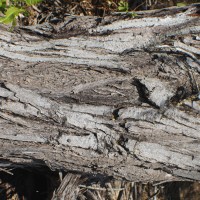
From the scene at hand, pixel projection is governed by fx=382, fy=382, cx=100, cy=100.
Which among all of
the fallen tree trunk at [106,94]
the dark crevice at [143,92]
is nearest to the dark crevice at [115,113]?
the fallen tree trunk at [106,94]

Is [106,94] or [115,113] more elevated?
[106,94]

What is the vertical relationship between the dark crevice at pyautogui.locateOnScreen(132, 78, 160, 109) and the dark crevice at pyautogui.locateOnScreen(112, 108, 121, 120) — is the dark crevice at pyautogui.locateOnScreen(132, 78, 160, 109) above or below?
above

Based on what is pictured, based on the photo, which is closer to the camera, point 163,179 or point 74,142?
point 74,142

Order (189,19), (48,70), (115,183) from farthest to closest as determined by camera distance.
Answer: (115,183) < (189,19) < (48,70)

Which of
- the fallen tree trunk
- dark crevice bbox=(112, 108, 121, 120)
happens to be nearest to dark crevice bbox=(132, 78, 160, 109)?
the fallen tree trunk

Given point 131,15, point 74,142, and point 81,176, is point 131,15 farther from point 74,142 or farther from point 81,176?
A: point 81,176

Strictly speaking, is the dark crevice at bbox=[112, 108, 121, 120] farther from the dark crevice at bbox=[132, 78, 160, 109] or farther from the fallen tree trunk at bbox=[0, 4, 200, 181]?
the dark crevice at bbox=[132, 78, 160, 109]

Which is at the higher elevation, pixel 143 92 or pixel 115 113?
pixel 143 92

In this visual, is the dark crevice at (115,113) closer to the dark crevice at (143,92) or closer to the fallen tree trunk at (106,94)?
the fallen tree trunk at (106,94)

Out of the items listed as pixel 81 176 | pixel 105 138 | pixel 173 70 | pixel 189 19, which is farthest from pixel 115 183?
→ pixel 189 19
